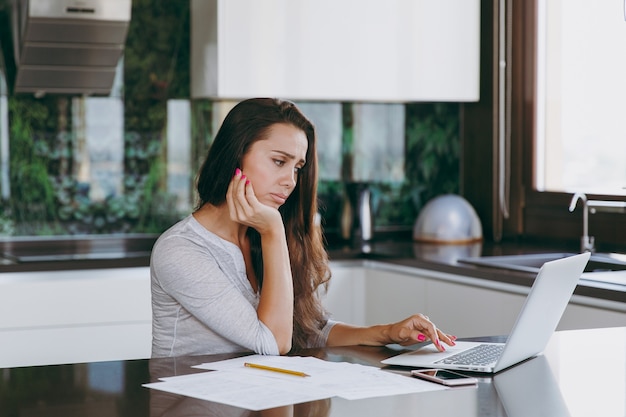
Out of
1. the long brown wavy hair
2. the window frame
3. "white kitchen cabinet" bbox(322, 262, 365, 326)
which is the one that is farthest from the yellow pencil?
the window frame

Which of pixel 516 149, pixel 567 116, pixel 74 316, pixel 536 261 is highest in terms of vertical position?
pixel 567 116

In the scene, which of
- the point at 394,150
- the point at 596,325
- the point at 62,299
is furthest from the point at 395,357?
the point at 394,150

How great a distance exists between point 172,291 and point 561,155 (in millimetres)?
2331

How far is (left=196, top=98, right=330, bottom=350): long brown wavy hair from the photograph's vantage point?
2.14 m

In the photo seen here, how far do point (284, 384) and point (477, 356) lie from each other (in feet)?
1.40

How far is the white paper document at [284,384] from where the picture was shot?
1482 mm

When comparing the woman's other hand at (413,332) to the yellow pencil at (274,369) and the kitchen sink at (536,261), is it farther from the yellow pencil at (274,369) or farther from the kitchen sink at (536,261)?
the kitchen sink at (536,261)

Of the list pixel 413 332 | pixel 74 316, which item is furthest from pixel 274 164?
pixel 74 316

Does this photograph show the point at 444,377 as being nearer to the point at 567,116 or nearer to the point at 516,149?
the point at 567,116

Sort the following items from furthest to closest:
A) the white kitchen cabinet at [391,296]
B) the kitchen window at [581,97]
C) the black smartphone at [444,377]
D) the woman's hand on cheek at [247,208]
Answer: the kitchen window at [581,97] < the white kitchen cabinet at [391,296] < the woman's hand on cheek at [247,208] < the black smartphone at [444,377]

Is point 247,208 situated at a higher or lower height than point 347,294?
higher

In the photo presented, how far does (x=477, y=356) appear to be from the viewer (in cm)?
182

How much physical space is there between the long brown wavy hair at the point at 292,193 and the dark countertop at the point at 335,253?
91 cm

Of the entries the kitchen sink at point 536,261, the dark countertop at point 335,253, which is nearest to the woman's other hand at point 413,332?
the dark countertop at point 335,253
